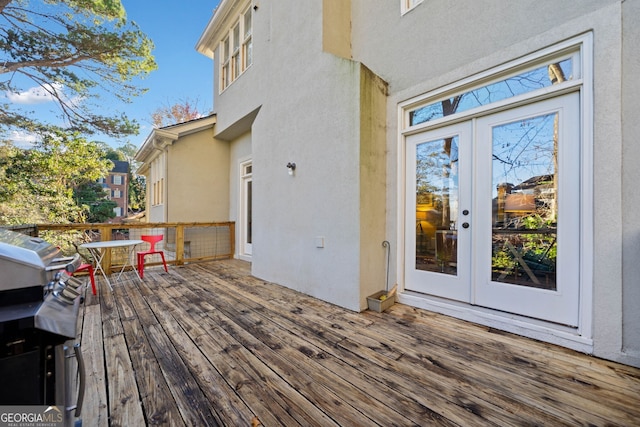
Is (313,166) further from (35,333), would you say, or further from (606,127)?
(35,333)

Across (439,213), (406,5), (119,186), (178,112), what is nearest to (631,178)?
(439,213)

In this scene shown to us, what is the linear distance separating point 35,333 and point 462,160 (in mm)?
3542

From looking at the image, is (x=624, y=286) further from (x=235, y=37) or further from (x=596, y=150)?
(x=235, y=37)

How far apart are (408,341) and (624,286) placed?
5.61ft

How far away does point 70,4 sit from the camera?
257 inches

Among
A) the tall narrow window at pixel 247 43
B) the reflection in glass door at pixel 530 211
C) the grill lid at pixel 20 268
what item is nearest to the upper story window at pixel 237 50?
the tall narrow window at pixel 247 43

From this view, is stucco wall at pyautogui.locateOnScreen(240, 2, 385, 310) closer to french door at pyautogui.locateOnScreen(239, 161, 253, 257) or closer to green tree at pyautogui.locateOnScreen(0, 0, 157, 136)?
french door at pyautogui.locateOnScreen(239, 161, 253, 257)

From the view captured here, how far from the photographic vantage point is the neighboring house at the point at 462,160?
6.81ft

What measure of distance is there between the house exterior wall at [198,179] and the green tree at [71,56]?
3.24 metres

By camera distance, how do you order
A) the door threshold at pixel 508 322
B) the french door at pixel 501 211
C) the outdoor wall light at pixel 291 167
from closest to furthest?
the door threshold at pixel 508 322 → the french door at pixel 501 211 → the outdoor wall light at pixel 291 167

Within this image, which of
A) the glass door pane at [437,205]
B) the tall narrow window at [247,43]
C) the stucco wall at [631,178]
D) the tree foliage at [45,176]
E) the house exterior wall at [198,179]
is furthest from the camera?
the tree foliage at [45,176]

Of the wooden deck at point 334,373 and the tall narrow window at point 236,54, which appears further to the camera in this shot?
the tall narrow window at point 236,54

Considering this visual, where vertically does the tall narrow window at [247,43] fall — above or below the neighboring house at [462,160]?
above

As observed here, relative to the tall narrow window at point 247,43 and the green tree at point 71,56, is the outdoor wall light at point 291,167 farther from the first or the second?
the green tree at point 71,56
